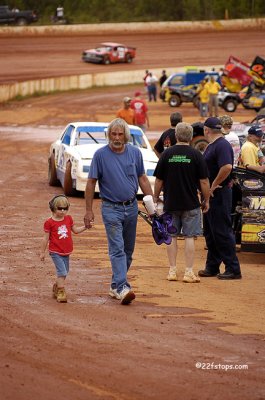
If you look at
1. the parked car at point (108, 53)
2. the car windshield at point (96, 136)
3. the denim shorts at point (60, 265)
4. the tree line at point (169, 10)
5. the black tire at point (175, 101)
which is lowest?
the tree line at point (169, 10)

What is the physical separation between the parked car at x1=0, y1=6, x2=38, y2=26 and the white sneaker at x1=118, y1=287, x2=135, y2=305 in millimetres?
64272

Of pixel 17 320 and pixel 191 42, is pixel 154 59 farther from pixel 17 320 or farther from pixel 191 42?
pixel 17 320

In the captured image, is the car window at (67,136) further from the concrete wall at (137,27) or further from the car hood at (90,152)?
the concrete wall at (137,27)

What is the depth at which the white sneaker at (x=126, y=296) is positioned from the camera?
10.3m

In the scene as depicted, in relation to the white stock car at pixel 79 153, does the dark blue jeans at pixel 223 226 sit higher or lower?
higher

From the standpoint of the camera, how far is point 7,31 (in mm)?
71188

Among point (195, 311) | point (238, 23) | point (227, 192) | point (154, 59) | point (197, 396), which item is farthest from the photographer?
point (238, 23)

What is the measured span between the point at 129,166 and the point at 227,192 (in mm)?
1901

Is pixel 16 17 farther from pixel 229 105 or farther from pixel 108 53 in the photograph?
pixel 229 105

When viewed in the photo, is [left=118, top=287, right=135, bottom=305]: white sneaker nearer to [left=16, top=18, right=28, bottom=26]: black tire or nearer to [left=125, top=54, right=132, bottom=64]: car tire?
[left=125, top=54, right=132, bottom=64]: car tire

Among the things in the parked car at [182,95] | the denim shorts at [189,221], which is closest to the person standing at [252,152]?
the denim shorts at [189,221]

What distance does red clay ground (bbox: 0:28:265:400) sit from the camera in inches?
292

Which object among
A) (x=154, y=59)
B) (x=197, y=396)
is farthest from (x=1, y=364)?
(x=154, y=59)

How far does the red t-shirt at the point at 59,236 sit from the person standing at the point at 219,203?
6.53 feet
